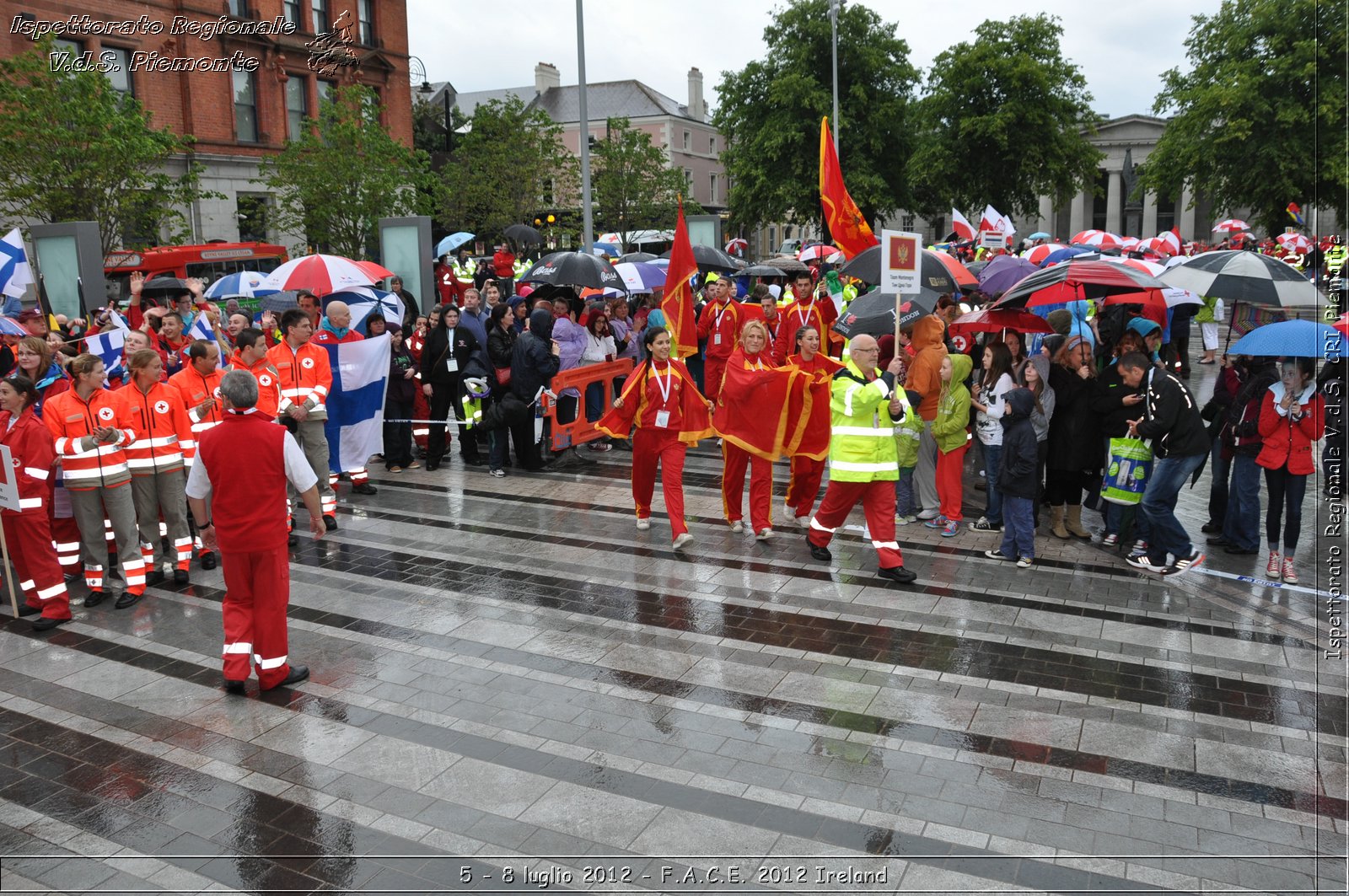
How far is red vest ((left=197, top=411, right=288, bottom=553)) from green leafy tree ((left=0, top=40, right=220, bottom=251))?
18489mm

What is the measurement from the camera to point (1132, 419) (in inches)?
345

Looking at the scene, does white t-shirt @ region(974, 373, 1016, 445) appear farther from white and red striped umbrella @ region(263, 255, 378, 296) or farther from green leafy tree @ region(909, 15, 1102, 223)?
green leafy tree @ region(909, 15, 1102, 223)

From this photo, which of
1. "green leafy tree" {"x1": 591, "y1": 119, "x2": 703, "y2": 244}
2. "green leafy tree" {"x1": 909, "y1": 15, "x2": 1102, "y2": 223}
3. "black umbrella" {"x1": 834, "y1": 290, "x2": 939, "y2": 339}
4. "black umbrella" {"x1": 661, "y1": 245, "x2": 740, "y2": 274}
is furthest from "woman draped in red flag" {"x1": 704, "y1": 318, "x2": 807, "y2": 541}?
"green leafy tree" {"x1": 909, "y1": 15, "x2": 1102, "y2": 223}

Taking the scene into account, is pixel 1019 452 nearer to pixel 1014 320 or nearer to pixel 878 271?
pixel 1014 320

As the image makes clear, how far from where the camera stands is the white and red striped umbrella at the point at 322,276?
11328 mm

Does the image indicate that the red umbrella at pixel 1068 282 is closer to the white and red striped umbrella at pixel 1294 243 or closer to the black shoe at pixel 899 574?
the black shoe at pixel 899 574

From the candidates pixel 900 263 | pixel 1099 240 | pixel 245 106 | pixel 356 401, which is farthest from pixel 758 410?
pixel 245 106

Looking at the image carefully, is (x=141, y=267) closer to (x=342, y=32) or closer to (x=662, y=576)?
(x=342, y=32)

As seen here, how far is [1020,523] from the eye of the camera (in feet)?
28.7

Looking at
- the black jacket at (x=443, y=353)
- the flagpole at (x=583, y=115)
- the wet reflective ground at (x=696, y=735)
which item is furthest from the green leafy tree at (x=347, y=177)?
the wet reflective ground at (x=696, y=735)

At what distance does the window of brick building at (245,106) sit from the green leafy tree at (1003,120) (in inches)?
1128

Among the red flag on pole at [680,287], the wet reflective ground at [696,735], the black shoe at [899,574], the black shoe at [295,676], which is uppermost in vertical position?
the red flag on pole at [680,287]

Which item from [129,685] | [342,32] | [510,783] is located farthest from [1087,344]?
[342,32]

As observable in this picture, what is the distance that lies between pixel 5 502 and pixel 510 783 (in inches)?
181
